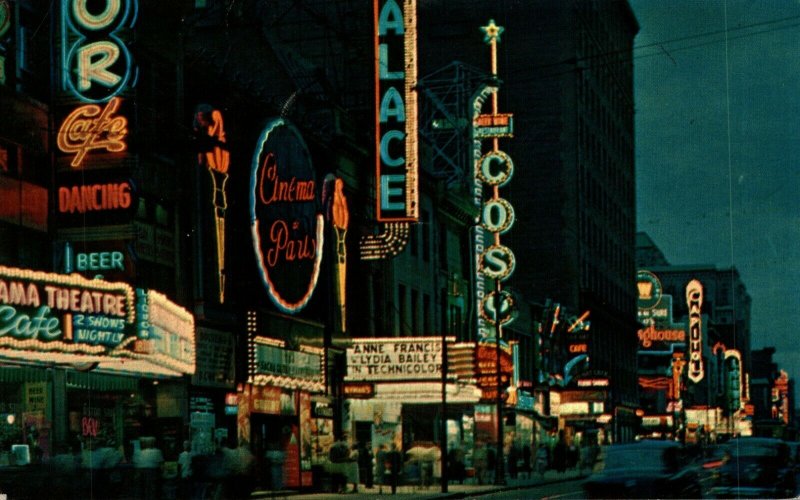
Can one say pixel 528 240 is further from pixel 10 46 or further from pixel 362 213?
pixel 10 46

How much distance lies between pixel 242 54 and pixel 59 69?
684 inches

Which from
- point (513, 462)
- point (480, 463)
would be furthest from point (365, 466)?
point (513, 462)

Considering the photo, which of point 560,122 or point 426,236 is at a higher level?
point 560,122

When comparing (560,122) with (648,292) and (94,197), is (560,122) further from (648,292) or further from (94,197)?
(648,292)

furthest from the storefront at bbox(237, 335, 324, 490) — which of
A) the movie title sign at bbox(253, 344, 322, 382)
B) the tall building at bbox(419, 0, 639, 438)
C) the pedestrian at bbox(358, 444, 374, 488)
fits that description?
the tall building at bbox(419, 0, 639, 438)

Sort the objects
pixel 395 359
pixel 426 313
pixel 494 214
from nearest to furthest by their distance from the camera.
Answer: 1. pixel 395 359
2. pixel 426 313
3. pixel 494 214

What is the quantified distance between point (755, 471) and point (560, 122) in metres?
35.8

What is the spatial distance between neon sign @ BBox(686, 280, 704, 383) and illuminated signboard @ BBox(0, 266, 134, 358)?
9792cm

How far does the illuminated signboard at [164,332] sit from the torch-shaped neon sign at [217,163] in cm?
367

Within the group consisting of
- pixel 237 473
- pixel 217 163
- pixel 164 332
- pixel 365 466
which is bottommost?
pixel 365 466

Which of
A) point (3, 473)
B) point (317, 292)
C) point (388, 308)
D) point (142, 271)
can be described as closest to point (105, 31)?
point (142, 271)

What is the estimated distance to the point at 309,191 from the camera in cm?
4281

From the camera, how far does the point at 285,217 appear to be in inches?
1633

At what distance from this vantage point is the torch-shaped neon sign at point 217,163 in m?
36.5
